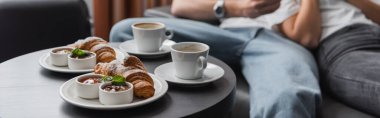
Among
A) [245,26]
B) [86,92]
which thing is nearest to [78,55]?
[86,92]

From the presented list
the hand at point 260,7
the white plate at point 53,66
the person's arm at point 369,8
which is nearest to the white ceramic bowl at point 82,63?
the white plate at point 53,66

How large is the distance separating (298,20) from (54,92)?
0.77m

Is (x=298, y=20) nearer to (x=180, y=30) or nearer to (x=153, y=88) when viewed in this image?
(x=180, y=30)

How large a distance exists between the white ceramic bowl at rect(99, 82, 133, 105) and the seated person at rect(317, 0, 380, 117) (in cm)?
56

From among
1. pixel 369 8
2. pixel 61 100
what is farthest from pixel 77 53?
pixel 369 8

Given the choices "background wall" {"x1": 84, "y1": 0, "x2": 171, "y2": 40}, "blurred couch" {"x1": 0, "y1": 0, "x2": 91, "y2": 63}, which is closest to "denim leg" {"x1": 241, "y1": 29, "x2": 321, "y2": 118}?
"blurred couch" {"x1": 0, "y1": 0, "x2": 91, "y2": 63}

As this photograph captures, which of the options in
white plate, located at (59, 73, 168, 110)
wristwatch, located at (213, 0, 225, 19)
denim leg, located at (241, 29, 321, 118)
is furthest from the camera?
wristwatch, located at (213, 0, 225, 19)

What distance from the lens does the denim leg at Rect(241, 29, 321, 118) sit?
95cm

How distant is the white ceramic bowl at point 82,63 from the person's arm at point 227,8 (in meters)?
0.54

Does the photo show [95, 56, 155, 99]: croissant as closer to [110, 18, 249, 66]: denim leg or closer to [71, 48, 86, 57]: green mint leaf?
[71, 48, 86, 57]: green mint leaf

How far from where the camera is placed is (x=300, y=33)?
131 centimetres

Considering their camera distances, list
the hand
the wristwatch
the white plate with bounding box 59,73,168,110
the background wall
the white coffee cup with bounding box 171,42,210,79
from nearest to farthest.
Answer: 1. the white plate with bounding box 59,73,168,110
2. the white coffee cup with bounding box 171,42,210,79
3. the hand
4. the wristwatch
5. the background wall

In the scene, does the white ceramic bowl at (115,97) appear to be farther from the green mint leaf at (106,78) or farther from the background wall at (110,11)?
the background wall at (110,11)

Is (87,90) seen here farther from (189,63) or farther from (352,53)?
(352,53)
